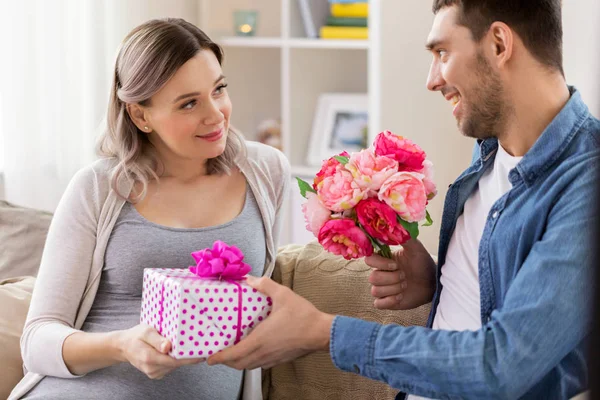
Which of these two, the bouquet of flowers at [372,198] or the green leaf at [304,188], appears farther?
the green leaf at [304,188]

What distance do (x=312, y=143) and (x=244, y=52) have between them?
0.59m

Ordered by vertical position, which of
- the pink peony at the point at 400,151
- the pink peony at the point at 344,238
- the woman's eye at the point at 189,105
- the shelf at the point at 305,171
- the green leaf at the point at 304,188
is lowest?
the shelf at the point at 305,171

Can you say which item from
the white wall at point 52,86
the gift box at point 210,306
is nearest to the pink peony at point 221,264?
the gift box at point 210,306

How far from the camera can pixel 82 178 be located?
1.90 m

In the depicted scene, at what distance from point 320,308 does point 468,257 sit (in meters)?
0.50

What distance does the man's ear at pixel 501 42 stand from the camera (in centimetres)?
141

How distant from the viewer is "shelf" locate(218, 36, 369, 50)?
3646mm

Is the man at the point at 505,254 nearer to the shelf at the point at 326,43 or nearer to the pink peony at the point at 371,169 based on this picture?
the pink peony at the point at 371,169

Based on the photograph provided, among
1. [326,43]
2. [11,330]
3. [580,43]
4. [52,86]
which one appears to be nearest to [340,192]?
[11,330]

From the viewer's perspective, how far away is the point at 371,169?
1.49 metres

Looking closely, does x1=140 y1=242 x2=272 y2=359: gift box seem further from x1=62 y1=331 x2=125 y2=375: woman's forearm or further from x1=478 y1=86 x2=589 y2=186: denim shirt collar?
x1=478 y1=86 x2=589 y2=186: denim shirt collar

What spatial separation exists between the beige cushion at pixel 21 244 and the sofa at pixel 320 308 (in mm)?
91

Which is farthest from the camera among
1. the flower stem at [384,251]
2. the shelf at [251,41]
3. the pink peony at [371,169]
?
the shelf at [251,41]

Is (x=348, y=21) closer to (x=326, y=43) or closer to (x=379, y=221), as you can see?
(x=326, y=43)
